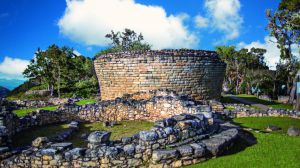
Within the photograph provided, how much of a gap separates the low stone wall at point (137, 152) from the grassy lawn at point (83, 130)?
3763mm

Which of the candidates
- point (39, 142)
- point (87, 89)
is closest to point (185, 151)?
point (39, 142)

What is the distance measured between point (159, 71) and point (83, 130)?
806cm

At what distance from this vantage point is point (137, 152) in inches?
344

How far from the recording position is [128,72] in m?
22.4

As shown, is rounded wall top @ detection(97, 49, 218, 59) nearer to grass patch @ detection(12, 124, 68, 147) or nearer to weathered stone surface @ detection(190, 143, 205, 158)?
grass patch @ detection(12, 124, 68, 147)

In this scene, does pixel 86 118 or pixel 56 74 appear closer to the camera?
pixel 86 118

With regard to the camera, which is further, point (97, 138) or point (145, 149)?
point (97, 138)

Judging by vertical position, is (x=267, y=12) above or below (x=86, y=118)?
above

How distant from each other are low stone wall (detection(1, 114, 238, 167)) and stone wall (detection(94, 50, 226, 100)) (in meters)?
12.4

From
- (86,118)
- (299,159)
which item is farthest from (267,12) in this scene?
(299,159)

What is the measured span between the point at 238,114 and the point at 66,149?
1296 cm

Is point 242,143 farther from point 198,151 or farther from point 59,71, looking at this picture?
point 59,71

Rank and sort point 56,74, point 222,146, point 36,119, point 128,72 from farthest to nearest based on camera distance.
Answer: point 56,74, point 128,72, point 36,119, point 222,146

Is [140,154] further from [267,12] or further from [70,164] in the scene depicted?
[267,12]
